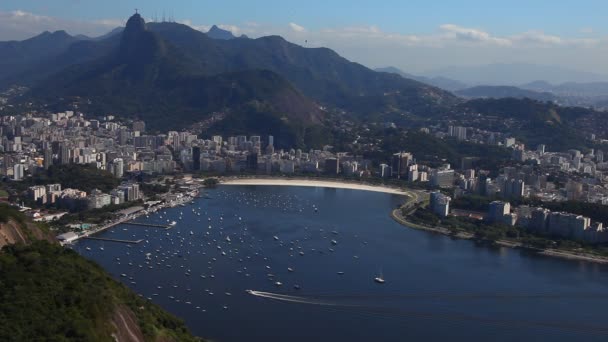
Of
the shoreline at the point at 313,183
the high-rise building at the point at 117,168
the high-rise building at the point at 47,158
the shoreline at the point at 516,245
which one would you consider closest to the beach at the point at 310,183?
the shoreline at the point at 313,183

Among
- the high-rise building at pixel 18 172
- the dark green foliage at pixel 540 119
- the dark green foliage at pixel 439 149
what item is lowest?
the high-rise building at pixel 18 172

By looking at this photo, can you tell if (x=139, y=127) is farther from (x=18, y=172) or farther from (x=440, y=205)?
(x=440, y=205)

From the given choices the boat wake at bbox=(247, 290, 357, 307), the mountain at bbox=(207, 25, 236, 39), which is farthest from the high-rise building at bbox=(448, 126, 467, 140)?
the mountain at bbox=(207, 25, 236, 39)

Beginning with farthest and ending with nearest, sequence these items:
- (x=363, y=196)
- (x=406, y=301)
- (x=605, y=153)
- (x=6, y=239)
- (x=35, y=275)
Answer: (x=605, y=153) < (x=363, y=196) < (x=406, y=301) < (x=6, y=239) < (x=35, y=275)

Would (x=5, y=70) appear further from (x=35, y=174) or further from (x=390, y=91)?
(x=35, y=174)

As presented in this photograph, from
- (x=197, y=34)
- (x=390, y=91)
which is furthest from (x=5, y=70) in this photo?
(x=390, y=91)

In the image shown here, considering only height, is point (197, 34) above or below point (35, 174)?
above

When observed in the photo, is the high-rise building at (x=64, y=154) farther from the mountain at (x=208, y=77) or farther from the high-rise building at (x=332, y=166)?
the mountain at (x=208, y=77)
